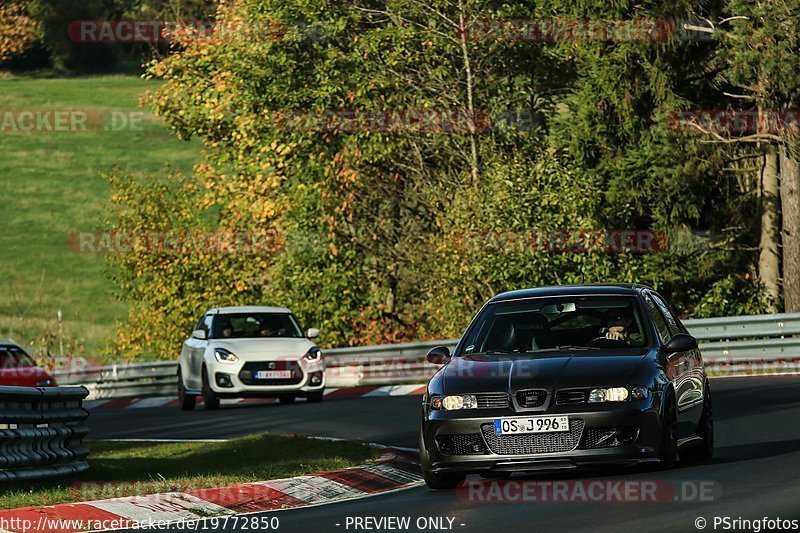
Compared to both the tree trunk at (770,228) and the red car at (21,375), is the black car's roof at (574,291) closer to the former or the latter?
the red car at (21,375)

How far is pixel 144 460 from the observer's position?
55.0ft

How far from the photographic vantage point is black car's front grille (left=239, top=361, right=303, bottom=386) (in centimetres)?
2466

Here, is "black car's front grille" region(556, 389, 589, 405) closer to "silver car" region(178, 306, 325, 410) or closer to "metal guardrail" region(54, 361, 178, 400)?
"silver car" region(178, 306, 325, 410)

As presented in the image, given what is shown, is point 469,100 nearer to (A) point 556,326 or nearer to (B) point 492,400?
(A) point 556,326

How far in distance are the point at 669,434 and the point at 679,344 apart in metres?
0.91

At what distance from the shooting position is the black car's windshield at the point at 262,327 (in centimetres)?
2594

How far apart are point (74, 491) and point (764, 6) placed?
22913 mm

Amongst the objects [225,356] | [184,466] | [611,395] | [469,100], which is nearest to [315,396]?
[225,356]

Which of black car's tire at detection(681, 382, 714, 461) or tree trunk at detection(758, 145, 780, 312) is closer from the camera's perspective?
black car's tire at detection(681, 382, 714, 461)

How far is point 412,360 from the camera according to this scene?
28188 millimetres

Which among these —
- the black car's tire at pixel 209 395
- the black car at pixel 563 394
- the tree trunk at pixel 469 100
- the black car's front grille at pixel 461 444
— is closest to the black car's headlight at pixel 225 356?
the black car's tire at pixel 209 395

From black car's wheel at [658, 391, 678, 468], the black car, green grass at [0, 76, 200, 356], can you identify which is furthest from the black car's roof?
green grass at [0, 76, 200, 356]

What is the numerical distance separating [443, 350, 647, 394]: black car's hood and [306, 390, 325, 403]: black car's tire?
519 inches
